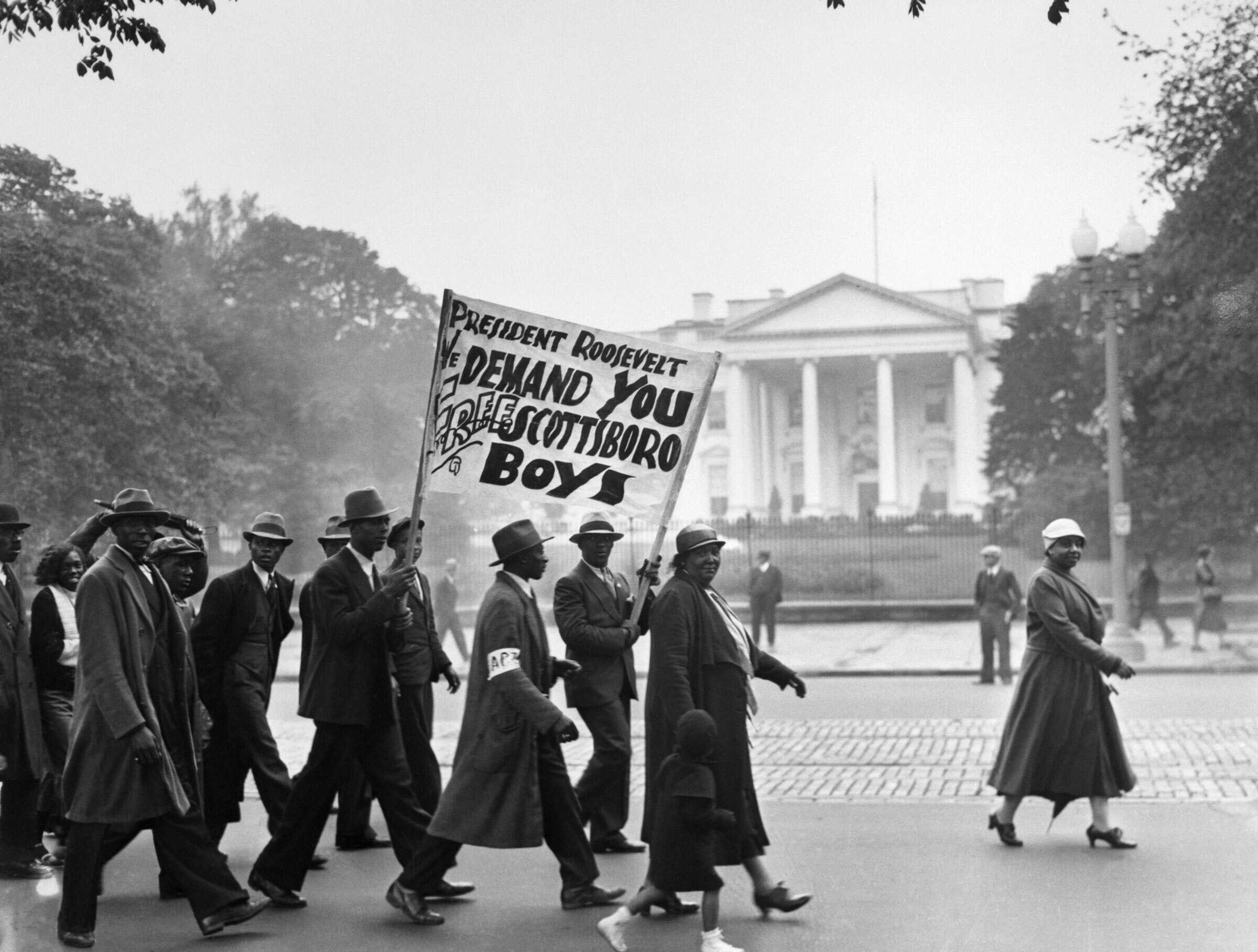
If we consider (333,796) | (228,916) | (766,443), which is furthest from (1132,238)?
(766,443)

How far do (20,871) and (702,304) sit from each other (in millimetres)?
78232

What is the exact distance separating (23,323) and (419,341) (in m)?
32.5

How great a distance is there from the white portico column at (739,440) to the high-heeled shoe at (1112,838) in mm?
71396

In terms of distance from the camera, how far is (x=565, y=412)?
702cm

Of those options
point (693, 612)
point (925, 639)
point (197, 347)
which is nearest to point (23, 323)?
point (693, 612)

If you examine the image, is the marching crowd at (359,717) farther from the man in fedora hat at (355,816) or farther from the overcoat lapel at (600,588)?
the man in fedora hat at (355,816)

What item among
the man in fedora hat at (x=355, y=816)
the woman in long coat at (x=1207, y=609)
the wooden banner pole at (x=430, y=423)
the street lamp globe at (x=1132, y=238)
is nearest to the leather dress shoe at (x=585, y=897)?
the wooden banner pole at (x=430, y=423)

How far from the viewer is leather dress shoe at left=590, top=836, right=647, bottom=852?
317 inches

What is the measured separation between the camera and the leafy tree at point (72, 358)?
12.2 meters

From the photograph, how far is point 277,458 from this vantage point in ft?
110

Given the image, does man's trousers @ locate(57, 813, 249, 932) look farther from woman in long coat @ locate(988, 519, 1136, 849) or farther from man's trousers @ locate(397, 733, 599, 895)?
woman in long coat @ locate(988, 519, 1136, 849)

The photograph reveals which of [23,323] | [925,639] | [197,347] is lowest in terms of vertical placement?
[925,639]

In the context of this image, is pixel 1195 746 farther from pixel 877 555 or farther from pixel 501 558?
pixel 877 555

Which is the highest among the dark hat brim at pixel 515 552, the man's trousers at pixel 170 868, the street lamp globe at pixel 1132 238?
the street lamp globe at pixel 1132 238
